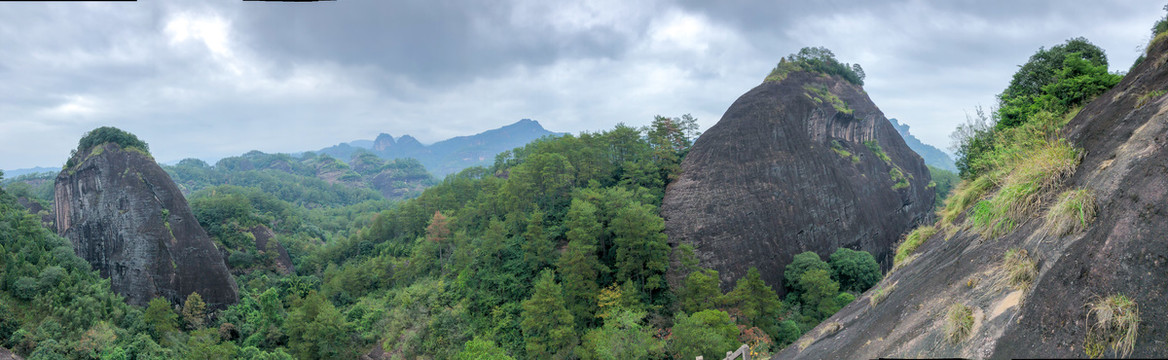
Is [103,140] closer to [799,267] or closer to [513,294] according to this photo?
[513,294]

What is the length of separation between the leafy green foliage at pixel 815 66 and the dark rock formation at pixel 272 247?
53114 mm

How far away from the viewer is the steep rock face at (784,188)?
2752cm

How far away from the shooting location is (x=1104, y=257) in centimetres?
299

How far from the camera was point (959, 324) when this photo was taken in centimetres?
365

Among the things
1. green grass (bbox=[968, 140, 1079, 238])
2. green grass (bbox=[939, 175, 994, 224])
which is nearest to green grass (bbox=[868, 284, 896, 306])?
green grass (bbox=[968, 140, 1079, 238])

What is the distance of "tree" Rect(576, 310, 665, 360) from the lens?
1619 cm

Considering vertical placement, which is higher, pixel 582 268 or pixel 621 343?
pixel 582 268

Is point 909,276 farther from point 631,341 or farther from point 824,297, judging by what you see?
point 824,297

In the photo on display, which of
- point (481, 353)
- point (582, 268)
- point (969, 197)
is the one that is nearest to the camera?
point (969, 197)

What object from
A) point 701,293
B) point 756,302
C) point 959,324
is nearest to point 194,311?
point 701,293

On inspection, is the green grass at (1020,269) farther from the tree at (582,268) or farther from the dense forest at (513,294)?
the tree at (582,268)

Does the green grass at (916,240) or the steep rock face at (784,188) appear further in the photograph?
the steep rock face at (784,188)

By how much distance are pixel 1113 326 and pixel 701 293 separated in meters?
18.4

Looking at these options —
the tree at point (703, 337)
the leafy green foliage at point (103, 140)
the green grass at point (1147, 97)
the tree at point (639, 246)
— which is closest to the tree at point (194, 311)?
the leafy green foliage at point (103, 140)
